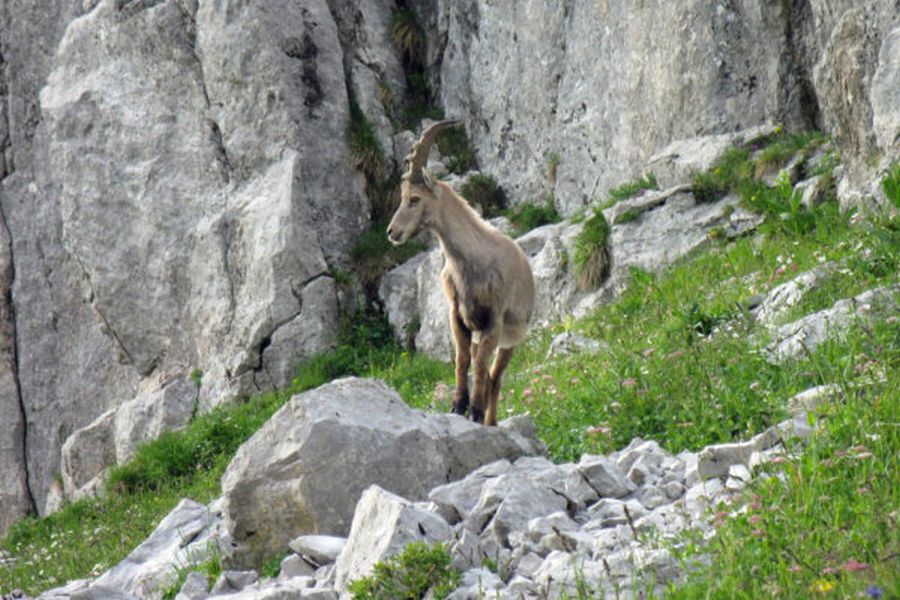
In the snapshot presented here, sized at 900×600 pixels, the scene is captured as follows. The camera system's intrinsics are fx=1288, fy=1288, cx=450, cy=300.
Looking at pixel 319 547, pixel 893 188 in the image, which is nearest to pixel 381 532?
pixel 319 547

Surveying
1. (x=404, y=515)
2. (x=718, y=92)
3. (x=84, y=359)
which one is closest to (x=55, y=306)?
(x=84, y=359)

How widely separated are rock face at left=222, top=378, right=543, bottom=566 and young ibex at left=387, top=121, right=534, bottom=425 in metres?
1.98

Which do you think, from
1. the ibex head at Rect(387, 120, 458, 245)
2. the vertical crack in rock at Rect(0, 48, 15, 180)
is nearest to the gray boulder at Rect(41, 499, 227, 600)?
the ibex head at Rect(387, 120, 458, 245)

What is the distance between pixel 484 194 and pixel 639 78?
364 centimetres

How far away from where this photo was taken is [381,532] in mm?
6543

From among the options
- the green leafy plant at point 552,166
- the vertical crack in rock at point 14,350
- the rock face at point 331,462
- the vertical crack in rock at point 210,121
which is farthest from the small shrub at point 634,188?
the vertical crack in rock at point 14,350

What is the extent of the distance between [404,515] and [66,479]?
14850 millimetres

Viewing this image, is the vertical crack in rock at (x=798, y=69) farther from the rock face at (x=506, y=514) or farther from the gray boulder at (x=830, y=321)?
the rock face at (x=506, y=514)

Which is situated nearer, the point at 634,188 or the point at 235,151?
the point at 634,188

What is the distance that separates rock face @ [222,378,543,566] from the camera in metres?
8.04

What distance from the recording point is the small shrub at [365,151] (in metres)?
20.2

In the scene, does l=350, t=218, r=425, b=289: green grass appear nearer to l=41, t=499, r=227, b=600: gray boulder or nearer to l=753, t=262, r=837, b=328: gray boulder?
l=41, t=499, r=227, b=600: gray boulder

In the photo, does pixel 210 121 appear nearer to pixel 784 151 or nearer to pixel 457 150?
pixel 457 150

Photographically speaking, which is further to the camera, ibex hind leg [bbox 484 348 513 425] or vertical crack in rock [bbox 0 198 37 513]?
vertical crack in rock [bbox 0 198 37 513]
